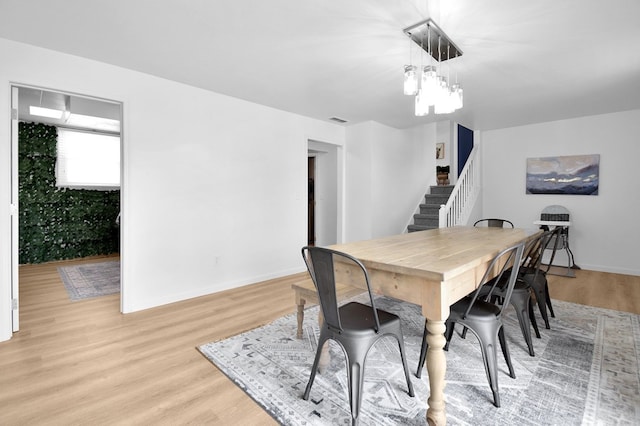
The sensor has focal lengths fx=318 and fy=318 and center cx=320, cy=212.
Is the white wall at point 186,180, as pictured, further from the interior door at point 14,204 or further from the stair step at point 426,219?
the stair step at point 426,219

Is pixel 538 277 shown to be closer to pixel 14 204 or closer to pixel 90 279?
pixel 14 204

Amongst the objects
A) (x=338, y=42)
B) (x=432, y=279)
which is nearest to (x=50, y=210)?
(x=338, y=42)

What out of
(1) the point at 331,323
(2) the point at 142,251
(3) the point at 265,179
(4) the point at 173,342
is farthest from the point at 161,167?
(1) the point at 331,323

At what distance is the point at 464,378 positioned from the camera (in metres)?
1.97

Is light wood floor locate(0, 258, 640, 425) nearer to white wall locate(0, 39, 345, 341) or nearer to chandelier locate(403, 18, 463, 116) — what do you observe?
white wall locate(0, 39, 345, 341)

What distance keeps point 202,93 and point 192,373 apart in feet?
9.78

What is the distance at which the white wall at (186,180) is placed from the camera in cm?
277

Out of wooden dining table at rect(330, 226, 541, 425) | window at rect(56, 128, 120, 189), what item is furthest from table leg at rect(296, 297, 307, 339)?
window at rect(56, 128, 120, 189)

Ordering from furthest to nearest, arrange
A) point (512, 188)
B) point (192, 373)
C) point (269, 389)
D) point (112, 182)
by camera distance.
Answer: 1. point (112, 182)
2. point (512, 188)
3. point (192, 373)
4. point (269, 389)

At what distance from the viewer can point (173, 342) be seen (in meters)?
2.52

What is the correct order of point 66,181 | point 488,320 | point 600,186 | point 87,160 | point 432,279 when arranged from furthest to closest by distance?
point 87,160 < point 66,181 < point 600,186 < point 488,320 < point 432,279

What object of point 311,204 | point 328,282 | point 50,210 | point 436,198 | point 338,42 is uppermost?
point 338,42

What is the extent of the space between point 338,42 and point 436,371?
2.43 meters

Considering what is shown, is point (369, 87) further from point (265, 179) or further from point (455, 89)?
point (265, 179)
